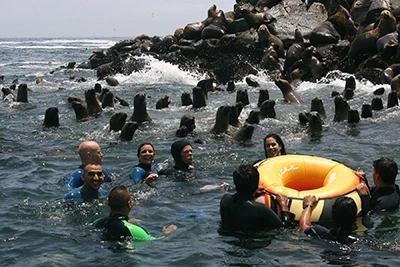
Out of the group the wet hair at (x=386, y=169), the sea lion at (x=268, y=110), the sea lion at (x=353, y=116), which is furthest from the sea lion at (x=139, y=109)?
the wet hair at (x=386, y=169)

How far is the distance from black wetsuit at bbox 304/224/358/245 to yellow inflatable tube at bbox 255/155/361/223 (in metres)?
0.38

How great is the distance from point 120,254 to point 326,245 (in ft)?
8.49

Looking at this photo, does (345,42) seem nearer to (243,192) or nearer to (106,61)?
(106,61)

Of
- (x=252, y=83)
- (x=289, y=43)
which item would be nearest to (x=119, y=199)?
(x=252, y=83)

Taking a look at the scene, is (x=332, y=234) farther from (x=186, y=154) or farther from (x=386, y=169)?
(x=186, y=154)

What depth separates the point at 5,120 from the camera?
20016mm

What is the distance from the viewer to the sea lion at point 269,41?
30.5 m

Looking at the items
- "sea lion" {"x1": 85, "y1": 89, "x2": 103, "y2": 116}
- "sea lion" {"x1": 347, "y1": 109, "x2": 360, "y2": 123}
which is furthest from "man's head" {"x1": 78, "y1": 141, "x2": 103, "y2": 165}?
"sea lion" {"x1": 85, "y1": 89, "x2": 103, "y2": 116}

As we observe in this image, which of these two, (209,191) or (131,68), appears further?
(131,68)

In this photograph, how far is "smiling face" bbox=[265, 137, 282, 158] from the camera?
1109 centimetres

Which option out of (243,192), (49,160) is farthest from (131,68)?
(243,192)

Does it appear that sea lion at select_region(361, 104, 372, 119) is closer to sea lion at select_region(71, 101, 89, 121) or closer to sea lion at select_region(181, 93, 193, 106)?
sea lion at select_region(181, 93, 193, 106)

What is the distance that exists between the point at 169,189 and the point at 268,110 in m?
7.19

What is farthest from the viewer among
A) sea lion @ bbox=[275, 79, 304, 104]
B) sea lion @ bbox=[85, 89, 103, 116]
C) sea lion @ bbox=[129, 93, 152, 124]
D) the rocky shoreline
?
the rocky shoreline
